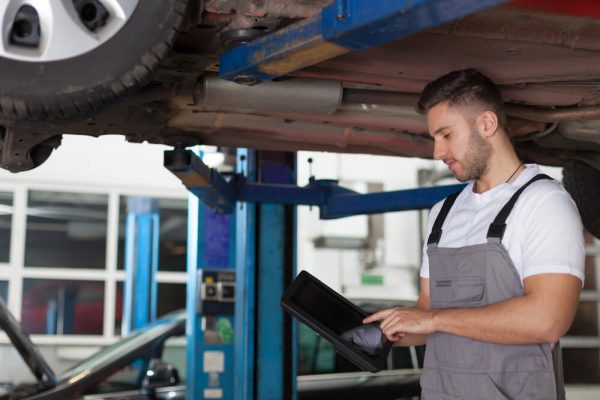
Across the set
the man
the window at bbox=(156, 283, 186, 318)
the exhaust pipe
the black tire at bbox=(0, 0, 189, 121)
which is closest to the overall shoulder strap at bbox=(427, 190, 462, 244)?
the man

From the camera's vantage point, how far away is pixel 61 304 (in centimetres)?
991

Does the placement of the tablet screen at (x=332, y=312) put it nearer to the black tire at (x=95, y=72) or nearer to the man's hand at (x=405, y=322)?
the man's hand at (x=405, y=322)

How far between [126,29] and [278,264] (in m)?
2.45

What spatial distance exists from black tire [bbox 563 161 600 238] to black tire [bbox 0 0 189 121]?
7.61ft

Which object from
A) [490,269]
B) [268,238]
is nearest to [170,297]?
[268,238]

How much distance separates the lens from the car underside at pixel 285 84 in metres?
1.98

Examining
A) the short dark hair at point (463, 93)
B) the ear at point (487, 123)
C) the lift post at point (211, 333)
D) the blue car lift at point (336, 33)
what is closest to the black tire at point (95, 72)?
the blue car lift at point (336, 33)

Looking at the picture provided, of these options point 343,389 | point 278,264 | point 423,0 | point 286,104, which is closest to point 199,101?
point 286,104

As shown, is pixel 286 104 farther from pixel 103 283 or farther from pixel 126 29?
pixel 103 283

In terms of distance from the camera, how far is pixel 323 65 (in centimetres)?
254

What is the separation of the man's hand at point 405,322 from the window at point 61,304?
819cm

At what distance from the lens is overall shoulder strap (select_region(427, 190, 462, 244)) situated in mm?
2270

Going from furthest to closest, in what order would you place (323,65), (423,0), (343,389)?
(343,389) < (323,65) < (423,0)

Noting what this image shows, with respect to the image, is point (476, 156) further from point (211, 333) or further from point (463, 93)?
point (211, 333)
